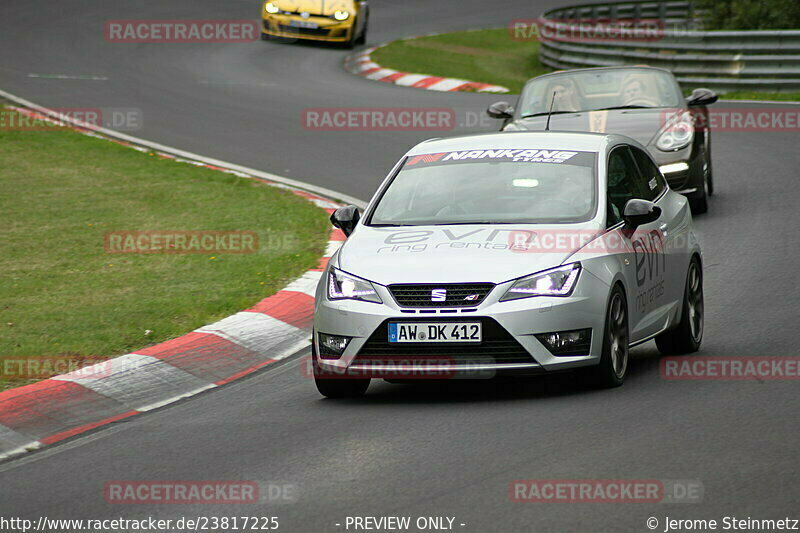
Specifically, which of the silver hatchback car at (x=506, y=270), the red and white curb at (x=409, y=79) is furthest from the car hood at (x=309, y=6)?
the silver hatchback car at (x=506, y=270)

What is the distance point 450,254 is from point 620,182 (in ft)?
5.47

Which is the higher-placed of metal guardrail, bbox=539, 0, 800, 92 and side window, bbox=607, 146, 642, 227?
side window, bbox=607, 146, 642, 227

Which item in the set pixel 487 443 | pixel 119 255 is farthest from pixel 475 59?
pixel 487 443

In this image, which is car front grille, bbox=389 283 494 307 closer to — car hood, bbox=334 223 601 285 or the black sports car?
car hood, bbox=334 223 601 285

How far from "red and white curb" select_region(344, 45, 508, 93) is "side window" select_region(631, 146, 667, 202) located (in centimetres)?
1572

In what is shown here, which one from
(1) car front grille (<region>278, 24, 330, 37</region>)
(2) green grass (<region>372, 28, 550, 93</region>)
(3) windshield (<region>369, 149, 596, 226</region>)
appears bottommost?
(2) green grass (<region>372, 28, 550, 93</region>)

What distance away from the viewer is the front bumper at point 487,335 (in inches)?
300

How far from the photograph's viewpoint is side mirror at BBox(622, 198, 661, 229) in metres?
8.45

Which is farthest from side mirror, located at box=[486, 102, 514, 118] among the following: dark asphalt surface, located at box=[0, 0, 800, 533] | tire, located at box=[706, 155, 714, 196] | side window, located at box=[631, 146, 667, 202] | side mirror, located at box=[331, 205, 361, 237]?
side mirror, located at box=[331, 205, 361, 237]

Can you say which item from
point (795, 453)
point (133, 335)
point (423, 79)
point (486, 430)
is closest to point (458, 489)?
point (486, 430)

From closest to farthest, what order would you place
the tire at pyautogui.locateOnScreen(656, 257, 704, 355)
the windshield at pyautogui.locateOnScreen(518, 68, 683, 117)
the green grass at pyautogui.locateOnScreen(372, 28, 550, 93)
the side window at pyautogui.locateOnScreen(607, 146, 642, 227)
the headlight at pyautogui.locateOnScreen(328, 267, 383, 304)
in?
the headlight at pyautogui.locateOnScreen(328, 267, 383, 304) → the side window at pyautogui.locateOnScreen(607, 146, 642, 227) → the tire at pyautogui.locateOnScreen(656, 257, 704, 355) → the windshield at pyautogui.locateOnScreen(518, 68, 683, 117) → the green grass at pyautogui.locateOnScreen(372, 28, 550, 93)

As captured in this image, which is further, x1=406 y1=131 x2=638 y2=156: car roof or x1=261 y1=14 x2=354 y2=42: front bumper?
x1=261 y1=14 x2=354 y2=42: front bumper

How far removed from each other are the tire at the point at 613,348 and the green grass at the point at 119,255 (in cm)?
319

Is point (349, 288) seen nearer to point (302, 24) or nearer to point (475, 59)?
point (302, 24)
